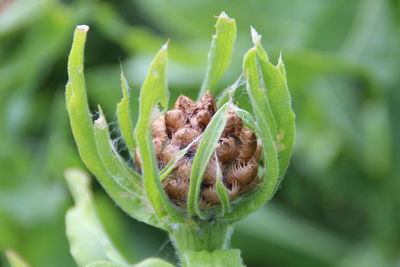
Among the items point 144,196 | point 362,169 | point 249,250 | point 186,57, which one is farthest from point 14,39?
point 144,196

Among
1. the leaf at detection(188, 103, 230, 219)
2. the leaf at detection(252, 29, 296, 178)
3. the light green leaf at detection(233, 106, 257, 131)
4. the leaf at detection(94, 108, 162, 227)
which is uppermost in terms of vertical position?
the leaf at detection(252, 29, 296, 178)

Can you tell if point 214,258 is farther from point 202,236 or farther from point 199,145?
point 199,145

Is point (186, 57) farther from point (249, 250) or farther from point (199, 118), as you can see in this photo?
point (199, 118)

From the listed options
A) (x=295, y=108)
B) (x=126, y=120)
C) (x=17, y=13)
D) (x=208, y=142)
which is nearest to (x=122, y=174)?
(x=126, y=120)

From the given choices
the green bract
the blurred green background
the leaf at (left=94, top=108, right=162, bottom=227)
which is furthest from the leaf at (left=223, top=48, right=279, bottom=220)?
the blurred green background

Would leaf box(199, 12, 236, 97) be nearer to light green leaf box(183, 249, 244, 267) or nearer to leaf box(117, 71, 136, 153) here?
leaf box(117, 71, 136, 153)

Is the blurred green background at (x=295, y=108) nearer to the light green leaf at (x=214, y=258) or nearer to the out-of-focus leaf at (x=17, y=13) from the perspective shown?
the out-of-focus leaf at (x=17, y=13)

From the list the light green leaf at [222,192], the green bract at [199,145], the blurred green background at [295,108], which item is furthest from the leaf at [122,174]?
the blurred green background at [295,108]
